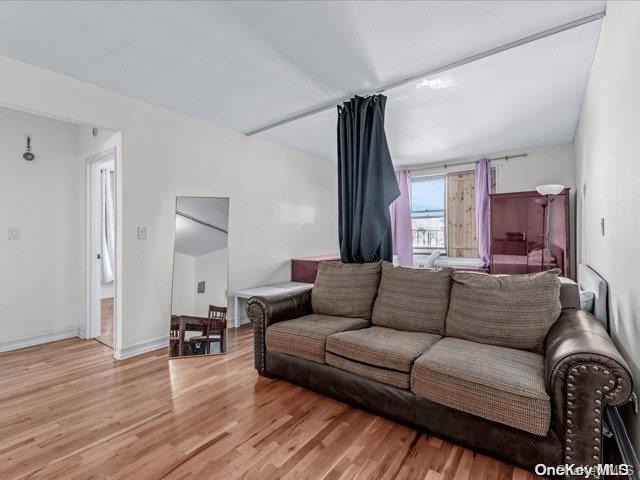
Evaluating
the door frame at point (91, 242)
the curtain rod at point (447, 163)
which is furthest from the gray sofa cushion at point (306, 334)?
the curtain rod at point (447, 163)

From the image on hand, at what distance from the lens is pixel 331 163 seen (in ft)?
18.3

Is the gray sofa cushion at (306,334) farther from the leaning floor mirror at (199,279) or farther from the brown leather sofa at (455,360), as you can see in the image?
the leaning floor mirror at (199,279)

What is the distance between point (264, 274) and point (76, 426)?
8.30 ft

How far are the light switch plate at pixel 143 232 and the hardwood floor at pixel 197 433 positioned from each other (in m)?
1.18

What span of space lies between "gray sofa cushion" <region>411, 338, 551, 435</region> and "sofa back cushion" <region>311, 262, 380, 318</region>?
0.79 m

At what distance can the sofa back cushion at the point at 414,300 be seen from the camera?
232cm

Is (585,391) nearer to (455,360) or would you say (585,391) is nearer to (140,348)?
(455,360)

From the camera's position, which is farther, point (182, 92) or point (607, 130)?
point (182, 92)

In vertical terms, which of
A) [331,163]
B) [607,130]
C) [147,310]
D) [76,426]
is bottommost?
[76,426]

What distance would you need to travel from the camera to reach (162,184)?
325 centimetres

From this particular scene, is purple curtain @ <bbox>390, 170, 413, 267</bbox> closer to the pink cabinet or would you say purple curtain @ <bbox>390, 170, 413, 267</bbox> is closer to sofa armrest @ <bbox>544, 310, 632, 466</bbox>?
the pink cabinet

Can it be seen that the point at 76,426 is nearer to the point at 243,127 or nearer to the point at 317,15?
the point at 317,15

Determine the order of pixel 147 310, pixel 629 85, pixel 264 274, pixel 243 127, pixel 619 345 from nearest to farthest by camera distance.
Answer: pixel 629 85 < pixel 619 345 < pixel 147 310 < pixel 243 127 < pixel 264 274

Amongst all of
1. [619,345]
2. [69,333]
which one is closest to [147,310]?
[69,333]
